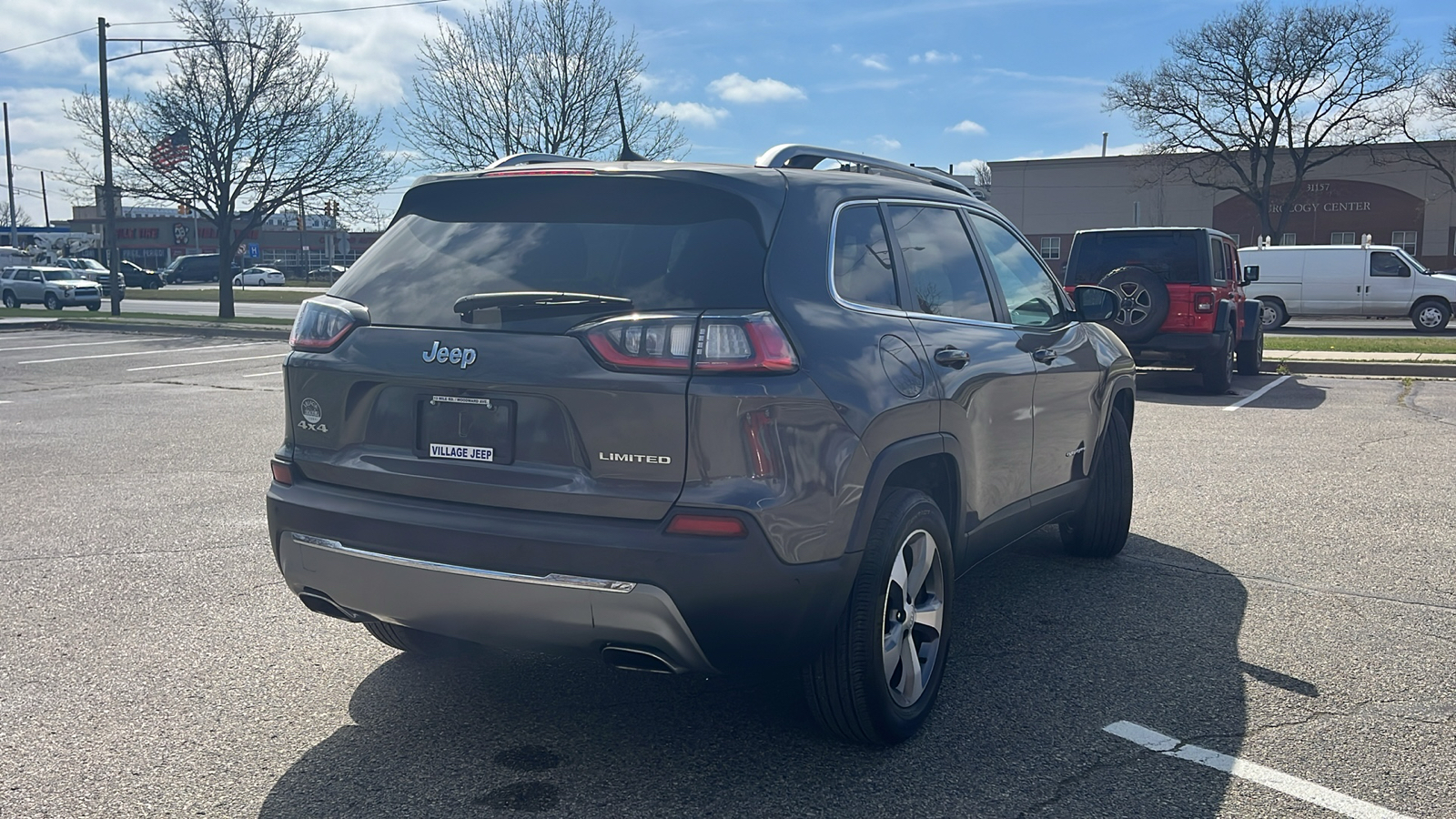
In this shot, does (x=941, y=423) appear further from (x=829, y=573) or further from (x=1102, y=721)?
(x=1102, y=721)

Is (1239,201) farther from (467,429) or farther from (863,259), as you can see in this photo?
(467,429)

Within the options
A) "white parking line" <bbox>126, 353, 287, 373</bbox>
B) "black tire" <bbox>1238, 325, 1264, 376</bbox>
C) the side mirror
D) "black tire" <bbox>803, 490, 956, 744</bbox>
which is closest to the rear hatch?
"black tire" <bbox>803, 490, 956, 744</bbox>

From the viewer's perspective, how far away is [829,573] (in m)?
3.19

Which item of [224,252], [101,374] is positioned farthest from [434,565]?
[224,252]

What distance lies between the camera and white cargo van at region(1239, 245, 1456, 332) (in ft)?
83.5

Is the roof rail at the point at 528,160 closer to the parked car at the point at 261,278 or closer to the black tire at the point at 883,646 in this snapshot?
the black tire at the point at 883,646

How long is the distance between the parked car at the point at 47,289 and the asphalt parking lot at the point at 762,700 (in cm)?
3802

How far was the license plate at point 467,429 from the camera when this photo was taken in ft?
10.5

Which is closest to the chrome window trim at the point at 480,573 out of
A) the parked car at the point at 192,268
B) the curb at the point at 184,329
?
the curb at the point at 184,329

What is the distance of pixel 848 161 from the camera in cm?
439

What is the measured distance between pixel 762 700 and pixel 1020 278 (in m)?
2.11

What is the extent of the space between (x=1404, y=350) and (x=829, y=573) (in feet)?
54.2

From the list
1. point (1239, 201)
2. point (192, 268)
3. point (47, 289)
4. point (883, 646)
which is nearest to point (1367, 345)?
point (883, 646)

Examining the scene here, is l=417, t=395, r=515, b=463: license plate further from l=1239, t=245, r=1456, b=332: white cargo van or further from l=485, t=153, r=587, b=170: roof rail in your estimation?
l=1239, t=245, r=1456, b=332: white cargo van
